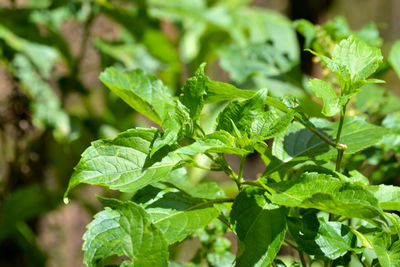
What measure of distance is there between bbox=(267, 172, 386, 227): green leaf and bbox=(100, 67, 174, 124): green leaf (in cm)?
17

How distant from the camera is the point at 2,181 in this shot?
1725mm

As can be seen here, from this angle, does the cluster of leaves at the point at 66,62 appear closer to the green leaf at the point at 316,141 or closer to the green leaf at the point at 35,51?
the green leaf at the point at 35,51

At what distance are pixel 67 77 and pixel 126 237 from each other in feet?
4.23

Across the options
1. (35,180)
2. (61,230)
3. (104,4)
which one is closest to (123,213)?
(104,4)

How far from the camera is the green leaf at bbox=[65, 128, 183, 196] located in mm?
508

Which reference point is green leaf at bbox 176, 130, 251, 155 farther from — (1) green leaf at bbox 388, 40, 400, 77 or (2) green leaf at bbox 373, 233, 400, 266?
(1) green leaf at bbox 388, 40, 400, 77

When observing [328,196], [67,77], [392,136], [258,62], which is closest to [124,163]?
[328,196]

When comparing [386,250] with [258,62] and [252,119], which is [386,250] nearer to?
[252,119]

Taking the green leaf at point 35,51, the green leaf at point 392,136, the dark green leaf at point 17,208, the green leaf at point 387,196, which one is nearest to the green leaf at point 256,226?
the green leaf at point 387,196

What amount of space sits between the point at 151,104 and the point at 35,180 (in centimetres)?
144

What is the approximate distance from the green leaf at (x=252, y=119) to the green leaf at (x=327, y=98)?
38 mm

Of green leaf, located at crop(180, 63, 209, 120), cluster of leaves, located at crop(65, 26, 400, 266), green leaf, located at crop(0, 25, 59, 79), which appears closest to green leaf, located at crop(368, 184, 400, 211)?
cluster of leaves, located at crop(65, 26, 400, 266)

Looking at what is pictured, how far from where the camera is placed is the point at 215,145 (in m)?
0.50

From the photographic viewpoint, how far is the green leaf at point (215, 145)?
0.49 m
